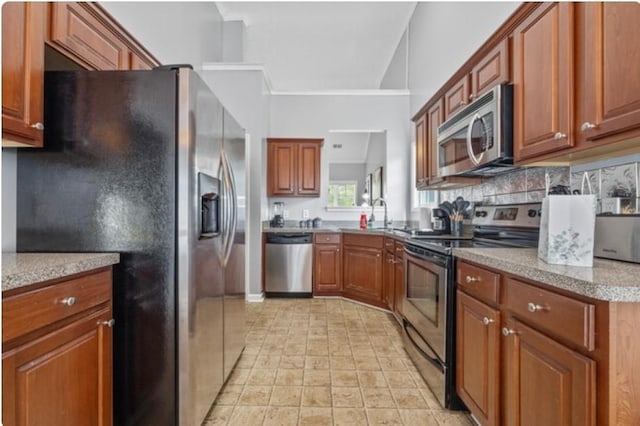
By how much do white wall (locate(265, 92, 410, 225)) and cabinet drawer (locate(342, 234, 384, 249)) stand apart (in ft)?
2.26

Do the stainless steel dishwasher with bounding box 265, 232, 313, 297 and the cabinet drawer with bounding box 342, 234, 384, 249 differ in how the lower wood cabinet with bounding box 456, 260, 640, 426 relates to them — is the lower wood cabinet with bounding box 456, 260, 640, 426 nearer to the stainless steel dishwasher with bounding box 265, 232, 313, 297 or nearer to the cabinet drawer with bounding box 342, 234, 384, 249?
the cabinet drawer with bounding box 342, 234, 384, 249

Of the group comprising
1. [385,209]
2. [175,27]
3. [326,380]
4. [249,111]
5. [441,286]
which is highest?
[175,27]

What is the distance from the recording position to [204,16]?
3.96 meters

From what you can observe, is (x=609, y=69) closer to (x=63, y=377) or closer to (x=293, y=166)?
(x=63, y=377)

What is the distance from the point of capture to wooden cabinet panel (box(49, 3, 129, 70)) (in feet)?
4.79

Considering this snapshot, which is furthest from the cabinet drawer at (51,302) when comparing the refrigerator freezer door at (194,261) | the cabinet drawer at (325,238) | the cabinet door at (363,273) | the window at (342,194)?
the window at (342,194)

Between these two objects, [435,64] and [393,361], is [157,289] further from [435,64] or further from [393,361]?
[435,64]

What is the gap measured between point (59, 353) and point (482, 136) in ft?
7.53

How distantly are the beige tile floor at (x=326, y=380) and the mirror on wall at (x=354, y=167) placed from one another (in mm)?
2106

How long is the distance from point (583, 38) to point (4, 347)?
2.26 meters

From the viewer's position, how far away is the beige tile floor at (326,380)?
180cm

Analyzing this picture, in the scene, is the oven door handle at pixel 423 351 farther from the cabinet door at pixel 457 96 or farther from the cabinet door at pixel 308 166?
the cabinet door at pixel 308 166

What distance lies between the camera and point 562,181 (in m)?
1.83

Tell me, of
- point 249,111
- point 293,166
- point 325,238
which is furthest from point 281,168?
point 325,238
